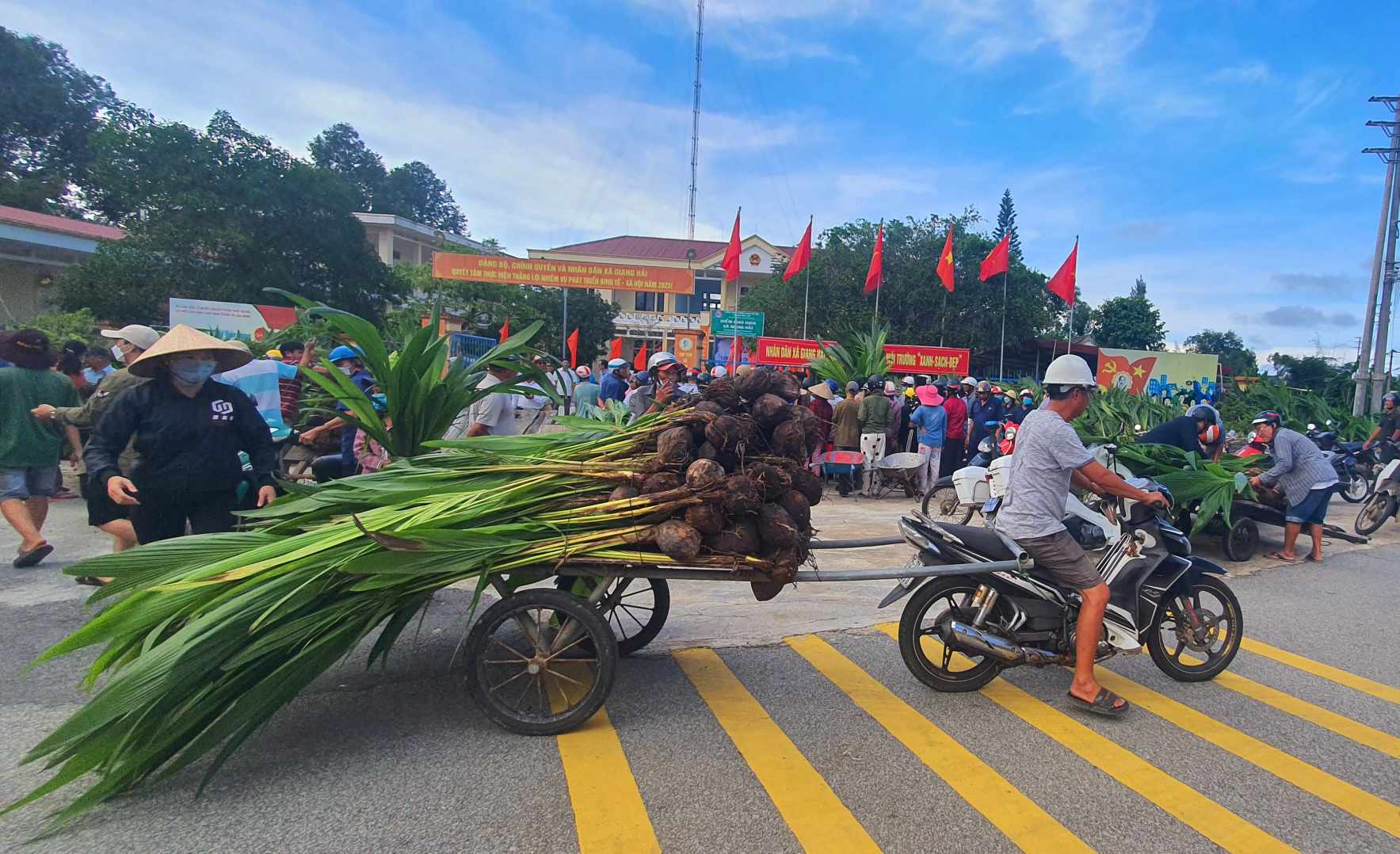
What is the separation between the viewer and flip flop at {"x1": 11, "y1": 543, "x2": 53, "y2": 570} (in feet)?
19.9

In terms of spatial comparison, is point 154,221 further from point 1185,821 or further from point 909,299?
point 1185,821

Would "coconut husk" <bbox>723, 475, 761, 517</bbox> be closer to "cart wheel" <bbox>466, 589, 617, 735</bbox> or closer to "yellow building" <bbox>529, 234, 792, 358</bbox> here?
"cart wheel" <bbox>466, 589, 617, 735</bbox>

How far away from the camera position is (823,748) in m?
3.47

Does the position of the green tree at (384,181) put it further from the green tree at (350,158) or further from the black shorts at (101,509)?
the black shorts at (101,509)

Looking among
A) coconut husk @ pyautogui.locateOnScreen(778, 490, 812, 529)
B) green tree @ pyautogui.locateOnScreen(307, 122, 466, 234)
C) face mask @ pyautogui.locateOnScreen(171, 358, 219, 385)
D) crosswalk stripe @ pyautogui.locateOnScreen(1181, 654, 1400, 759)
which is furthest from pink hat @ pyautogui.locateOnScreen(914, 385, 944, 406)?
green tree @ pyautogui.locateOnScreen(307, 122, 466, 234)

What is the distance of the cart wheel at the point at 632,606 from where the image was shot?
12.3 ft

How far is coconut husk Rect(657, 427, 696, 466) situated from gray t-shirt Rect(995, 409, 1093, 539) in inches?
68.6

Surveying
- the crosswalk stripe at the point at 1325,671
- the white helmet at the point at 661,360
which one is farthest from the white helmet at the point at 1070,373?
the white helmet at the point at 661,360

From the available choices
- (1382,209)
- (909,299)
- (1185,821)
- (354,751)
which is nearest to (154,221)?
(909,299)

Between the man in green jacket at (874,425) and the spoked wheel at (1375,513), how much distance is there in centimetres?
552

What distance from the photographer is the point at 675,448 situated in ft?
11.3

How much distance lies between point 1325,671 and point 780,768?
3.73 metres

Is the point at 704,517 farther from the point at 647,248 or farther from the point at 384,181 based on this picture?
the point at 384,181

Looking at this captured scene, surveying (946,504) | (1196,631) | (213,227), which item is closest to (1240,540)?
(946,504)
